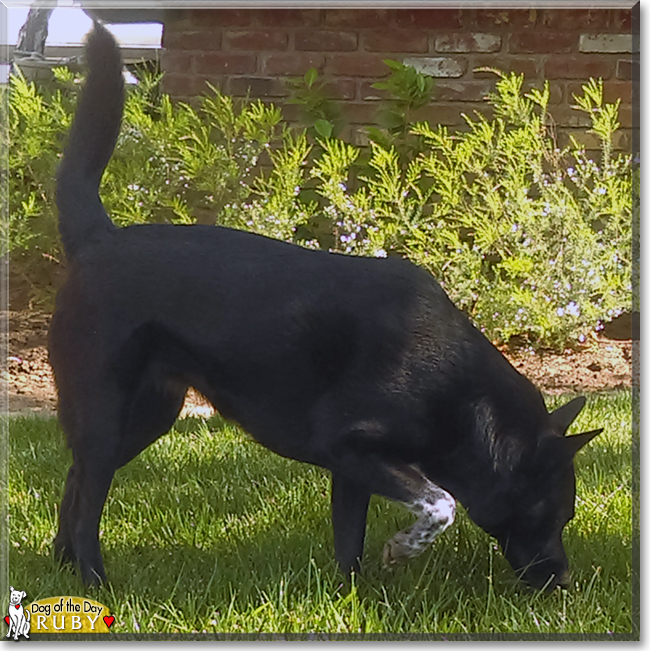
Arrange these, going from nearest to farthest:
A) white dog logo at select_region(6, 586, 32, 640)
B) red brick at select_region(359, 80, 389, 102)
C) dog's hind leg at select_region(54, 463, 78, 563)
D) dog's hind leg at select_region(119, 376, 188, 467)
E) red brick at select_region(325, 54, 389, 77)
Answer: white dog logo at select_region(6, 586, 32, 640) → dog's hind leg at select_region(119, 376, 188, 467) → dog's hind leg at select_region(54, 463, 78, 563) → red brick at select_region(325, 54, 389, 77) → red brick at select_region(359, 80, 389, 102)

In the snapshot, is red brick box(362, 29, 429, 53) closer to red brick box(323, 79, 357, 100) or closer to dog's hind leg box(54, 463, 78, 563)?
red brick box(323, 79, 357, 100)

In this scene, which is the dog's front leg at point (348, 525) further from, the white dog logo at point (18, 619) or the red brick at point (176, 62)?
the red brick at point (176, 62)

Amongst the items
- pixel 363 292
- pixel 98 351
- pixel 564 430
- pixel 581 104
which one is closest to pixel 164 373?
pixel 98 351

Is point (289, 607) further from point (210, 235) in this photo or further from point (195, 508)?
point (210, 235)

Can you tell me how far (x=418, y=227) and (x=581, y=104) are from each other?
0.70 metres

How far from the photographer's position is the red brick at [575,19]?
239 centimetres

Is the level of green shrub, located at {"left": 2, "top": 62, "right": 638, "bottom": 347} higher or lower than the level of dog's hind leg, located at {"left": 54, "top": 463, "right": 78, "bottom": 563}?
higher

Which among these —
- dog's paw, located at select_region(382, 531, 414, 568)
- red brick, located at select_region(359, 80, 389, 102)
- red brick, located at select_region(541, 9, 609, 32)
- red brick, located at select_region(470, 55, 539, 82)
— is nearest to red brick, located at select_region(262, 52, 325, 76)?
red brick, located at select_region(359, 80, 389, 102)

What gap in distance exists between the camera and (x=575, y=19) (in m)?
2.45

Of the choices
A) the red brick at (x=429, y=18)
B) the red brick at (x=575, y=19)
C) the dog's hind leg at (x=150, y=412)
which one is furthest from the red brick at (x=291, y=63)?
the dog's hind leg at (x=150, y=412)

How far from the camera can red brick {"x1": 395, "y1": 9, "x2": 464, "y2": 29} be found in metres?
2.43

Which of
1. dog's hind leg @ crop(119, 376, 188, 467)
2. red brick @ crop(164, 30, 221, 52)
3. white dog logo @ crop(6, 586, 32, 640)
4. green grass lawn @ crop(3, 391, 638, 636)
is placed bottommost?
white dog logo @ crop(6, 586, 32, 640)

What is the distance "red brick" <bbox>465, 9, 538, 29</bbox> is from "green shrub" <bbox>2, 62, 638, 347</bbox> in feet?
0.98

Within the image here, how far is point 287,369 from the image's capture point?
7.13 feet
